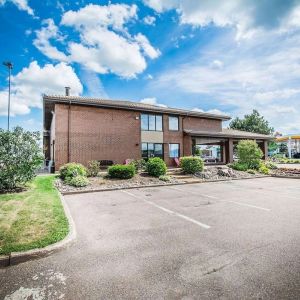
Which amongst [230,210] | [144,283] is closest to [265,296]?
[144,283]

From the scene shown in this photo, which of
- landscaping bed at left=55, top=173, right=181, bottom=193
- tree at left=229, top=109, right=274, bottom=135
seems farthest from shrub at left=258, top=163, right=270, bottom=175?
tree at left=229, top=109, right=274, bottom=135

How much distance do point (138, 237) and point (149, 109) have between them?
57.4 feet

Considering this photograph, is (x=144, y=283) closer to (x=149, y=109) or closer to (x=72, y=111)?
(x=72, y=111)

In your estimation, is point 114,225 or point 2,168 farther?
point 2,168

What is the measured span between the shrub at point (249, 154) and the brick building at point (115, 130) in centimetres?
383

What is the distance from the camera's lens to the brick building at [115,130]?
59.1ft

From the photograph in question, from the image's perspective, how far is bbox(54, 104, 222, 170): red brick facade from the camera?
17.9 m

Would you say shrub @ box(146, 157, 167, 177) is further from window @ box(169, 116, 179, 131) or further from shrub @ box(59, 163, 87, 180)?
window @ box(169, 116, 179, 131)

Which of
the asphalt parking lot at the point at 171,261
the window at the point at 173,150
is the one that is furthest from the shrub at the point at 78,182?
the window at the point at 173,150

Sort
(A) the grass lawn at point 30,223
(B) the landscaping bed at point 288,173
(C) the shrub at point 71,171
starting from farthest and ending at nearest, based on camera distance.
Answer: (B) the landscaping bed at point 288,173 < (C) the shrub at point 71,171 < (A) the grass lawn at point 30,223

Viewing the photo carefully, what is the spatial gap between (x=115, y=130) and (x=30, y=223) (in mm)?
15174

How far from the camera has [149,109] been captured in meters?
21.5

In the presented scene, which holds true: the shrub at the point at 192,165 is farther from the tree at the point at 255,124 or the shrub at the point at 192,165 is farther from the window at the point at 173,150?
the tree at the point at 255,124

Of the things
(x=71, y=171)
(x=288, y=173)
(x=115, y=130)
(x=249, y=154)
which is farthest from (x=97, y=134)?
(x=288, y=173)
